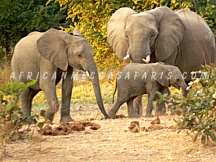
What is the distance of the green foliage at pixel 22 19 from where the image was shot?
23531 mm

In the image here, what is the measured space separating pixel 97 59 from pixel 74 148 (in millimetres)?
10720

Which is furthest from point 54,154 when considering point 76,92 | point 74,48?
point 76,92

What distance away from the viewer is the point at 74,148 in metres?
7.42

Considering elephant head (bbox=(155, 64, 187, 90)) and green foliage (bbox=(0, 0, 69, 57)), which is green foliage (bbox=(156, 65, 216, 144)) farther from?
green foliage (bbox=(0, 0, 69, 57))

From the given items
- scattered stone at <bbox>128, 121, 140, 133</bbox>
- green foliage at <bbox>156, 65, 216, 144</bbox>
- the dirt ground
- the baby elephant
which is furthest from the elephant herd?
green foliage at <bbox>156, 65, 216, 144</bbox>

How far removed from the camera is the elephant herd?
35.8 feet

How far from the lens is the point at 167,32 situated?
12625 mm

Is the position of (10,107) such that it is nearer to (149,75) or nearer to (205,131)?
(205,131)

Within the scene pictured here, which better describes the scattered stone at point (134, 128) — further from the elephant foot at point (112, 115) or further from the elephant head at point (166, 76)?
the elephant foot at point (112, 115)

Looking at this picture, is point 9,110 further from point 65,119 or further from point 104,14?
point 104,14

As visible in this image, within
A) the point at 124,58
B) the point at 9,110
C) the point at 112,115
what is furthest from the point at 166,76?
the point at 9,110

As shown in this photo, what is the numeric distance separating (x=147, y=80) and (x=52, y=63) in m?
1.56

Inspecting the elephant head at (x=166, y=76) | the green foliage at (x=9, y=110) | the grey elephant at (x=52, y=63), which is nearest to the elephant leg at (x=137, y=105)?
the elephant head at (x=166, y=76)

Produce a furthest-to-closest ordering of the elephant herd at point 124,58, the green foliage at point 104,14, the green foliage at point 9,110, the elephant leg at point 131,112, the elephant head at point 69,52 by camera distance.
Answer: the green foliage at point 104,14, the elephant leg at point 131,112, the elephant herd at point 124,58, the elephant head at point 69,52, the green foliage at point 9,110
